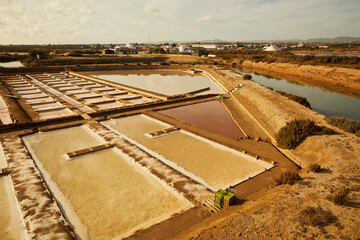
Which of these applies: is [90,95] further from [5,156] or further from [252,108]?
[252,108]

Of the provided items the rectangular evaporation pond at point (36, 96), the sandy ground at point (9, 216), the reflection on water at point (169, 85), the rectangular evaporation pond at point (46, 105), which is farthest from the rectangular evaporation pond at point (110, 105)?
the sandy ground at point (9, 216)

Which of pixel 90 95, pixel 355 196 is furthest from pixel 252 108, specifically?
pixel 90 95

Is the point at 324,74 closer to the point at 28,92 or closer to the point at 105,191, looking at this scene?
the point at 105,191

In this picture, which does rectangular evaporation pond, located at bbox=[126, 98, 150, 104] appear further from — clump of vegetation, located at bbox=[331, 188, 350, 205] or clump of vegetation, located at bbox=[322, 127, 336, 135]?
clump of vegetation, located at bbox=[331, 188, 350, 205]

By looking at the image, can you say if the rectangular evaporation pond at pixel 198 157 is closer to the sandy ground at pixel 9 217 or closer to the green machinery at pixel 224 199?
the green machinery at pixel 224 199

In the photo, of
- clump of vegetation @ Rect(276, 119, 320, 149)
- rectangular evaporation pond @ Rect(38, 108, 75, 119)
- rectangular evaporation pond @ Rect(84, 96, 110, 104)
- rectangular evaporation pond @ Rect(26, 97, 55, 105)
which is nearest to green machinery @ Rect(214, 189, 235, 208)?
clump of vegetation @ Rect(276, 119, 320, 149)
